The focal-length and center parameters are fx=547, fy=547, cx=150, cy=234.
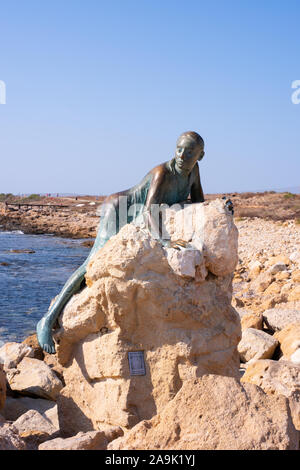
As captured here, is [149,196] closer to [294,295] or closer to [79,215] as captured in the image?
[294,295]

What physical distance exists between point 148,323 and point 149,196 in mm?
1170

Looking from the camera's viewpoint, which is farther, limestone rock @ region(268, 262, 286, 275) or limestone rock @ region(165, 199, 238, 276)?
limestone rock @ region(268, 262, 286, 275)

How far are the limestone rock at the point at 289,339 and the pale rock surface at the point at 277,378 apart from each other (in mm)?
1093

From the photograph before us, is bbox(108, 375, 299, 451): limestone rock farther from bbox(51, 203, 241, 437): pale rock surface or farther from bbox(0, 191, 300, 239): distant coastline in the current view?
bbox(0, 191, 300, 239): distant coastline

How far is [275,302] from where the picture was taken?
921 cm

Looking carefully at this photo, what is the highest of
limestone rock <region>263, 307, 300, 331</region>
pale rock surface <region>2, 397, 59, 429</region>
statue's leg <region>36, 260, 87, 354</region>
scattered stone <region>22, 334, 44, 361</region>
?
statue's leg <region>36, 260, 87, 354</region>

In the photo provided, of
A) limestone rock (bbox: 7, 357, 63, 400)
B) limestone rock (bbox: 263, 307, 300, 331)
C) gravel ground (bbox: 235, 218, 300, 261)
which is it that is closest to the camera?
limestone rock (bbox: 7, 357, 63, 400)

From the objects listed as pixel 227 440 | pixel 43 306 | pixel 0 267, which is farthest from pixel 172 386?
pixel 0 267

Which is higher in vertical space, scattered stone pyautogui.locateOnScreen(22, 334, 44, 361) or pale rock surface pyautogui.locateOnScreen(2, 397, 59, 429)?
scattered stone pyautogui.locateOnScreen(22, 334, 44, 361)

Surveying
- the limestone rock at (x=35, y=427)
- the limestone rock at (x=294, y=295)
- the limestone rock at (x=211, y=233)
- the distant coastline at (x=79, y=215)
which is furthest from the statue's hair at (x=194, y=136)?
the distant coastline at (x=79, y=215)

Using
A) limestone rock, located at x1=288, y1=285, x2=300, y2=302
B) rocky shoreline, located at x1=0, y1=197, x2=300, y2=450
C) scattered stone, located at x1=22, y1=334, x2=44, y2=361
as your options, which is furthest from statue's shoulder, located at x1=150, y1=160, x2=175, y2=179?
limestone rock, located at x1=288, y1=285, x2=300, y2=302

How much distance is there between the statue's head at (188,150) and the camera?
16.0 feet

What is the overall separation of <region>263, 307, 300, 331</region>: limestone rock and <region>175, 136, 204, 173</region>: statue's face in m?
3.39

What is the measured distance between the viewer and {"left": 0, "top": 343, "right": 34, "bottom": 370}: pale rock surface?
21.5 ft
